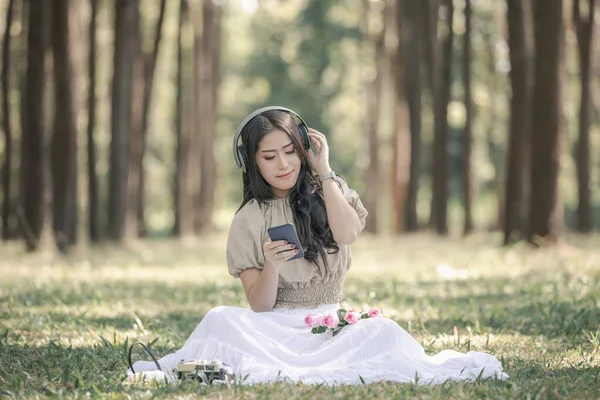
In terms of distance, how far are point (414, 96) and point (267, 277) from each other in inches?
823

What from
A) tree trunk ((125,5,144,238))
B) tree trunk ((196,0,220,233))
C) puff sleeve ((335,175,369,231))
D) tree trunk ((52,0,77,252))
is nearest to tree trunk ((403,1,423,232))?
tree trunk ((196,0,220,233))

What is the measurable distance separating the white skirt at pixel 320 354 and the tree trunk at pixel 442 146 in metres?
18.6

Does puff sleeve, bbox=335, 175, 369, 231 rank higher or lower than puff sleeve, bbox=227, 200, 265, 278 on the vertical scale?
higher

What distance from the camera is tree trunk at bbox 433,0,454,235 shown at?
Answer: 2334 cm

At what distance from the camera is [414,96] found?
83.9 ft

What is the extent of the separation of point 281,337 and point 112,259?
1108cm

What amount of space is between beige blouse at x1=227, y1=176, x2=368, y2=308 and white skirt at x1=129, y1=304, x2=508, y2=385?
257 mm

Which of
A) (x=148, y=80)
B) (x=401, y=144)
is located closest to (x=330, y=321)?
(x=148, y=80)

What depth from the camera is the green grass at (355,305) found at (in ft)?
15.8

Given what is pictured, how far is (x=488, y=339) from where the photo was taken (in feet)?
21.6

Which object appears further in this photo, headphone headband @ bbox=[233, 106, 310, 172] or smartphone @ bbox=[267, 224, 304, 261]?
headphone headband @ bbox=[233, 106, 310, 172]

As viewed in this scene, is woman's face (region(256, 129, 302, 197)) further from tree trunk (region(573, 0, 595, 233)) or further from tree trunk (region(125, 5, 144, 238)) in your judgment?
tree trunk (region(573, 0, 595, 233))

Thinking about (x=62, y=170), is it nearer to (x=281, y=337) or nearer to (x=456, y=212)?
(x=281, y=337)

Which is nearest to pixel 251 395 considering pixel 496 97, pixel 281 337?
pixel 281 337
